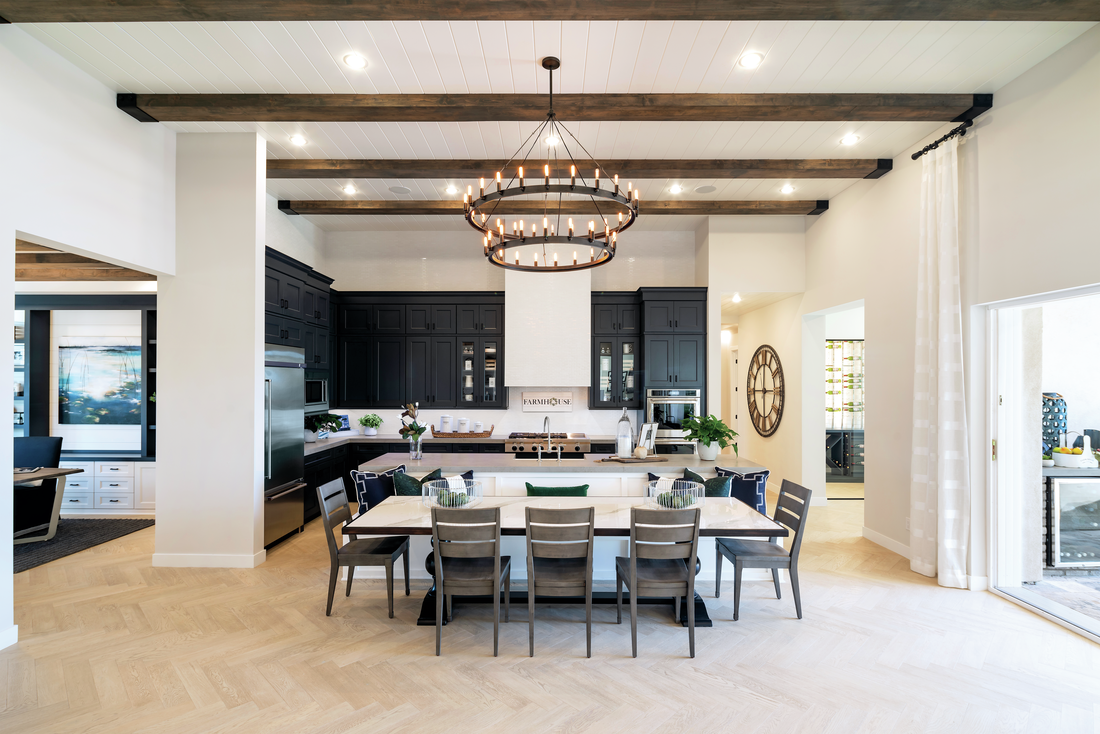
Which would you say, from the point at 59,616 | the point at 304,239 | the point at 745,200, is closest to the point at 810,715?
the point at 59,616

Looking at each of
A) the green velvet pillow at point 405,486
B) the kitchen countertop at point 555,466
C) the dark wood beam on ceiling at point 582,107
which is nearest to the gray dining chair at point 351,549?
the green velvet pillow at point 405,486

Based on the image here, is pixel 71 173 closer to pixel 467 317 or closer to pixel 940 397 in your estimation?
pixel 467 317

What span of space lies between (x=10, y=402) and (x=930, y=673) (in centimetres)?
532

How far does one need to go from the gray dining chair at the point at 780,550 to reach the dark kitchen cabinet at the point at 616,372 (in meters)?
3.54

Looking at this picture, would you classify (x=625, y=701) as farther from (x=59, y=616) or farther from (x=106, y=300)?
(x=106, y=300)

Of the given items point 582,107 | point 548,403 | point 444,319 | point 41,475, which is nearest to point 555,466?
point 582,107

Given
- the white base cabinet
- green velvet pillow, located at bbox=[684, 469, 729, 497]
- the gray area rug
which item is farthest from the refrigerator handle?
green velvet pillow, located at bbox=[684, 469, 729, 497]

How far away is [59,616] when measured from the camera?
12.0 ft

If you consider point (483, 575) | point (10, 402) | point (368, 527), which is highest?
point (10, 402)

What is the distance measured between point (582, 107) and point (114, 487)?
6285mm

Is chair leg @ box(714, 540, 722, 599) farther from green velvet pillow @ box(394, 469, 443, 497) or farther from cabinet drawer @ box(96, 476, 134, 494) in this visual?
cabinet drawer @ box(96, 476, 134, 494)

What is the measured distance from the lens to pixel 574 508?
309 cm

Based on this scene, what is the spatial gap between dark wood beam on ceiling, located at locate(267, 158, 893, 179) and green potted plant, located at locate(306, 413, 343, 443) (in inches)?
111

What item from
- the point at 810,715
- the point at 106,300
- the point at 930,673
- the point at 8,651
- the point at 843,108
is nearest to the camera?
the point at 810,715
